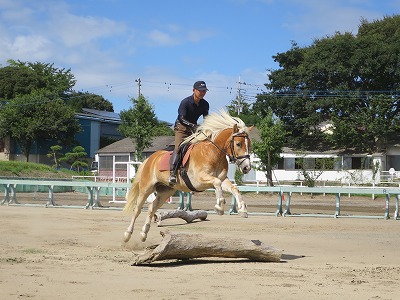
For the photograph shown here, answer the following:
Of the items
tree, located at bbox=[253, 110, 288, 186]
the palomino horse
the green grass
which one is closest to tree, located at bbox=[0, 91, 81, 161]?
the green grass

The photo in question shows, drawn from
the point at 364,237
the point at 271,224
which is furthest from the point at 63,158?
the point at 364,237

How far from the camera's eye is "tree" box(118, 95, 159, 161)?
57.5 m

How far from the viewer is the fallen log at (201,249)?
10.5m

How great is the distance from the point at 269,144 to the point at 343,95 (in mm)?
12346

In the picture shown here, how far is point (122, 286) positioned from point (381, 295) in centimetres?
329

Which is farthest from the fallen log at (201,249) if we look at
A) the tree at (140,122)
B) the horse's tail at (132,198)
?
the tree at (140,122)

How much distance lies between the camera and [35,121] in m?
76.8

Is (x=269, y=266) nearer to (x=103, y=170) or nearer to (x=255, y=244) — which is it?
(x=255, y=244)

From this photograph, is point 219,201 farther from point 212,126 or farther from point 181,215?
point 181,215

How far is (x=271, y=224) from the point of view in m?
20.7

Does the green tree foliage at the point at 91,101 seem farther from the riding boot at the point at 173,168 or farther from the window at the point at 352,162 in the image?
the riding boot at the point at 173,168

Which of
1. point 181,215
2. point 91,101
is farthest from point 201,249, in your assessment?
point 91,101

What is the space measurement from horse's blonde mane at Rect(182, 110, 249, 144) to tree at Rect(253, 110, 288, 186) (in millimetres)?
38825

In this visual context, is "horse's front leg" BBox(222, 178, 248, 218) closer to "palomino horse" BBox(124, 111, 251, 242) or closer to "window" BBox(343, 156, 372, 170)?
"palomino horse" BBox(124, 111, 251, 242)
